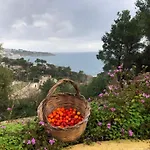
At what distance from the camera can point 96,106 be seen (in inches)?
142

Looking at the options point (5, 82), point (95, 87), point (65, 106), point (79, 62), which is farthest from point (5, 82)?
point (65, 106)

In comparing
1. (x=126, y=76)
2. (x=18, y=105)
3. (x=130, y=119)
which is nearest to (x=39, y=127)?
(x=130, y=119)

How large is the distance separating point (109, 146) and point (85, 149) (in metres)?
0.23

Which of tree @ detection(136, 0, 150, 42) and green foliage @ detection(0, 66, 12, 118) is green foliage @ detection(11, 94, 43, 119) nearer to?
green foliage @ detection(0, 66, 12, 118)

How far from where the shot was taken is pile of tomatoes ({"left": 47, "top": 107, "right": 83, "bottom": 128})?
10.8 ft

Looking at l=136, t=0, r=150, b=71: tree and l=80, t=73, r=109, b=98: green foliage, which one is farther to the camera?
l=136, t=0, r=150, b=71: tree

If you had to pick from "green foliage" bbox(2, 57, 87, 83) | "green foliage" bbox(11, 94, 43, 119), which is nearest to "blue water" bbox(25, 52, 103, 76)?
"green foliage" bbox(2, 57, 87, 83)

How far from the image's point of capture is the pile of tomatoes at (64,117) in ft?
10.8

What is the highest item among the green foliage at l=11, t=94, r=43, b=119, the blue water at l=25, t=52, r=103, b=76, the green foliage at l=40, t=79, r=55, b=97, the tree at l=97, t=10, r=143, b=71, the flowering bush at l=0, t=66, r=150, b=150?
the tree at l=97, t=10, r=143, b=71

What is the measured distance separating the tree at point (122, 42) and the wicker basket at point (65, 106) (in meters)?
9.11

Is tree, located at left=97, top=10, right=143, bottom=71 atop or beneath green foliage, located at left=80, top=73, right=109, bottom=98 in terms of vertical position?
atop

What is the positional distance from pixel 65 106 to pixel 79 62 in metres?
10.00

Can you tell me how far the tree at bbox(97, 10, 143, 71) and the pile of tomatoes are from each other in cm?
927

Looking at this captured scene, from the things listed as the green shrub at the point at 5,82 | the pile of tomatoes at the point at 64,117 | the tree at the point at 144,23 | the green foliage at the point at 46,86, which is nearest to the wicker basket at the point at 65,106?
the pile of tomatoes at the point at 64,117
